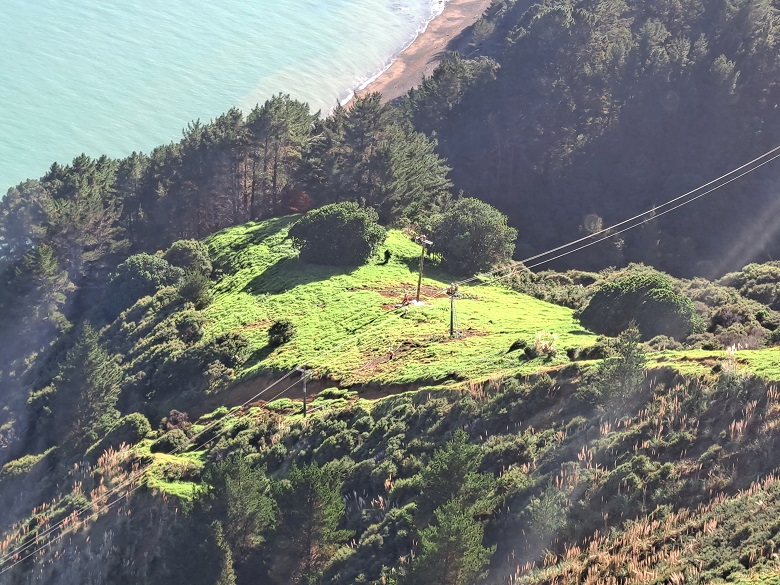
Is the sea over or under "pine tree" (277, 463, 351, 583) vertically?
over

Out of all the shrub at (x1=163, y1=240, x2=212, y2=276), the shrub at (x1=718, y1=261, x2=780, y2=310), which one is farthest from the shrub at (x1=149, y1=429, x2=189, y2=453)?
the shrub at (x1=718, y1=261, x2=780, y2=310)

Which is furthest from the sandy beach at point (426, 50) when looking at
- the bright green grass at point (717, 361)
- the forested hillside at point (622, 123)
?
the bright green grass at point (717, 361)

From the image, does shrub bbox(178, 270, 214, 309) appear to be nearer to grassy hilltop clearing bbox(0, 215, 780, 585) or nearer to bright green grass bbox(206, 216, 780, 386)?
bright green grass bbox(206, 216, 780, 386)

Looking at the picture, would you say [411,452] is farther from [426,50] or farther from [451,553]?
[426,50]

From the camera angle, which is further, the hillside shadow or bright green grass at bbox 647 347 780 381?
the hillside shadow

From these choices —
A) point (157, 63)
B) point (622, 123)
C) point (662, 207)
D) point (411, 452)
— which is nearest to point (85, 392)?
point (411, 452)

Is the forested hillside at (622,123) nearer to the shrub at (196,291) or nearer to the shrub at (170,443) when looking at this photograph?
the shrub at (196,291)

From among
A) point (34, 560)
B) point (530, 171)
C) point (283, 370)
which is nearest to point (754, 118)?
point (530, 171)
